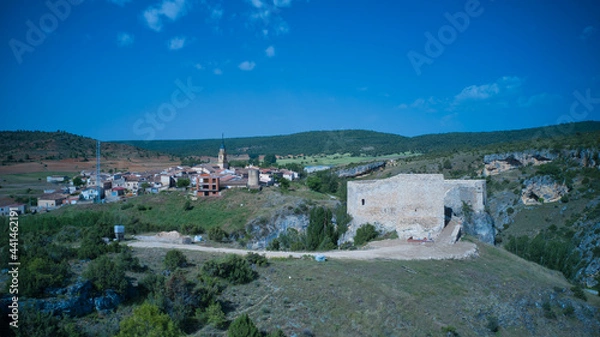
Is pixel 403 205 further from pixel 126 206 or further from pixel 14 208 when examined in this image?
pixel 14 208

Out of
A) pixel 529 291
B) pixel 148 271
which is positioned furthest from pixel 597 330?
pixel 148 271

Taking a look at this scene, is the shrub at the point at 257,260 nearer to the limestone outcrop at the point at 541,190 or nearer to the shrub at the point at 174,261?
the shrub at the point at 174,261

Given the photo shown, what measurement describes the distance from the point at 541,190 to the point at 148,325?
4367 centimetres

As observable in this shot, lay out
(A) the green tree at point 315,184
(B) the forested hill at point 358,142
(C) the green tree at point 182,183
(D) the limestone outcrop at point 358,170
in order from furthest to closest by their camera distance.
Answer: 1. (B) the forested hill at point 358,142
2. (D) the limestone outcrop at point 358,170
3. (C) the green tree at point 182,183
4. (A) the green tree at point 315,184

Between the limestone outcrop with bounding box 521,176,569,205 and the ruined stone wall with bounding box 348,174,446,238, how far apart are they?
25.7 metres

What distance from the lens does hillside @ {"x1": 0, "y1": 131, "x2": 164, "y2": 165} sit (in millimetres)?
82312

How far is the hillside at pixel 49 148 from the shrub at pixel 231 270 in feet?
260

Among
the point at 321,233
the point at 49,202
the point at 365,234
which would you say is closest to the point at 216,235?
the point at 321,233

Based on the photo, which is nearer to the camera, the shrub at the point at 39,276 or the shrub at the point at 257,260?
the shrub at the point at 39,276

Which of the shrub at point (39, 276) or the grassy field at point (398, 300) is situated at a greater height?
the shrub at point (39, 276)

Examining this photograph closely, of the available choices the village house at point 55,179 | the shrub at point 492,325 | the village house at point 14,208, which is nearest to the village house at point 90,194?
the village house at point 14,208

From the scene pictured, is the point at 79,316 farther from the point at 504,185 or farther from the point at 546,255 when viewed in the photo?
the point at 504,185

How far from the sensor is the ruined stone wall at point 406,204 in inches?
862

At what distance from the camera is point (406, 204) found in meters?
22.4
